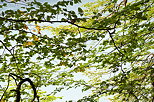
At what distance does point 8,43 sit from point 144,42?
3.23 meters

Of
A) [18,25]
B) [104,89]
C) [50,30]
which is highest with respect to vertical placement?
[50,30]

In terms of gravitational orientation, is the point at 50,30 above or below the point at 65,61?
above

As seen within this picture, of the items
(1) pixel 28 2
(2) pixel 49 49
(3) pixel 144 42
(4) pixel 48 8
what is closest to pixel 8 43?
(2) pixel 49 49

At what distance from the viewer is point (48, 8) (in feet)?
9.43

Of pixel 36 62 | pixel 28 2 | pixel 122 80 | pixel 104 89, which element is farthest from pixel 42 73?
pixel 28 2

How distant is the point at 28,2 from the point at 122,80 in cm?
285

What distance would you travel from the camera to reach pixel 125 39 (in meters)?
4.82

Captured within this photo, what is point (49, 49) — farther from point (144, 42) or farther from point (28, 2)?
point (144, 42)

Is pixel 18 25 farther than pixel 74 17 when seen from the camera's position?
Yes

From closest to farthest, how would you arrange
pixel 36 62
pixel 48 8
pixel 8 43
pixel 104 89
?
1. pixel 48 8
2. pixel 8 43
3. pixel 104 89
4. pixel 36 62

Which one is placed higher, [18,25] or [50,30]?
[50,30]

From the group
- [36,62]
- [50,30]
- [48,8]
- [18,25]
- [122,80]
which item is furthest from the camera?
[50,30]

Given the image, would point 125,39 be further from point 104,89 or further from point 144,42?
point 104,89

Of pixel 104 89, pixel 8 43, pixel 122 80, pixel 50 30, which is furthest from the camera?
pixel 50 30
